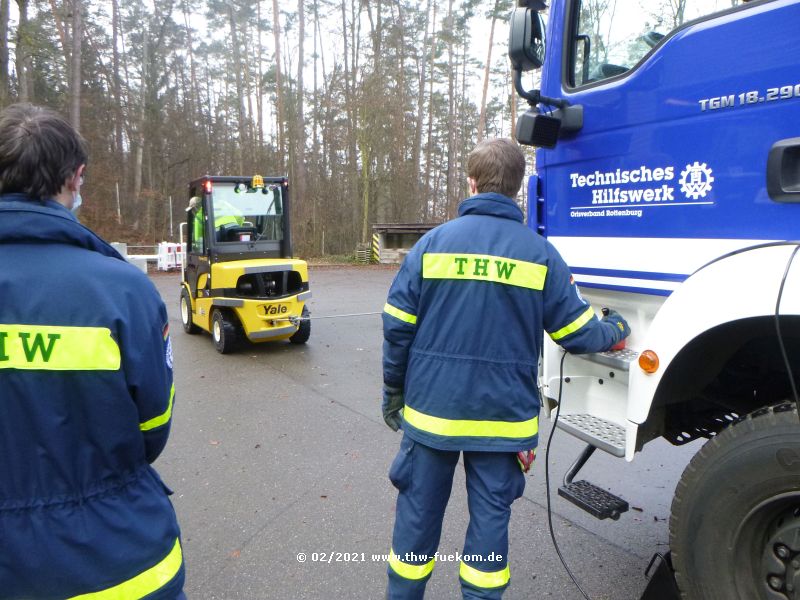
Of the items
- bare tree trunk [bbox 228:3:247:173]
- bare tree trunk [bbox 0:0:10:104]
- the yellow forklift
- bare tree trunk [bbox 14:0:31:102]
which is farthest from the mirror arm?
bare tree trunk [bbox 228:3:247:173]

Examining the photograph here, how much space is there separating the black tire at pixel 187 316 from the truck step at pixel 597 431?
7.74 meters

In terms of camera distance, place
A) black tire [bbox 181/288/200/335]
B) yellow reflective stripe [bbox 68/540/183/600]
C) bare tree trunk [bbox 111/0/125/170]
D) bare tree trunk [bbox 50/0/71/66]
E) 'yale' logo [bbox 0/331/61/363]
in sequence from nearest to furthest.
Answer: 1. 'yale' logo [bbox 0/331/61/363]
2. yellow reflective stripe [bbox 68/540/183/600]
3. black tire [bbox 181/288/200/335]
4. bare tree trunk [bbox 50/0/71/66]
5. bare tree trunk [bbox 111/0/125/170]

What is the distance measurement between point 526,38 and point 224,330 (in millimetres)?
6292

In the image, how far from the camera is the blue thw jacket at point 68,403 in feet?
4.54

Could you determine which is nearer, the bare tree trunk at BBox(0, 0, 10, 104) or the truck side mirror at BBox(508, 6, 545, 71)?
the truck side mirror at BBox(508, 6, 545, 71)

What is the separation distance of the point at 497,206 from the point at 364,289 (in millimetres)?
13281

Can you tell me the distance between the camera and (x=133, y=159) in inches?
1112

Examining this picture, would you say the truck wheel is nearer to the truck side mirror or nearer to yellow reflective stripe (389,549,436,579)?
yellow reflective stripe (389,549,436,579)

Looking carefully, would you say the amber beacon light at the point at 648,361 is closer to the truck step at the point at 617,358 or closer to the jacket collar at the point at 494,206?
the truck step at the point at 617,358

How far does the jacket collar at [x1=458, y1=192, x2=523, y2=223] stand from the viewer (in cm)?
222

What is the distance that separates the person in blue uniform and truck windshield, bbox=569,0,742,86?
67cm

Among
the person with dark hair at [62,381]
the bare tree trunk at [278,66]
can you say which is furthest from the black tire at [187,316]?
the bare tree trunk at [278,66]

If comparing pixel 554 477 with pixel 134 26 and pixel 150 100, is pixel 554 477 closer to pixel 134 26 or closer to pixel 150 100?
pixel 150 100

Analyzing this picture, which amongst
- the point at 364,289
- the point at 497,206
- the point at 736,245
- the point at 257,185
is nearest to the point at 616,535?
the point at 736,245
